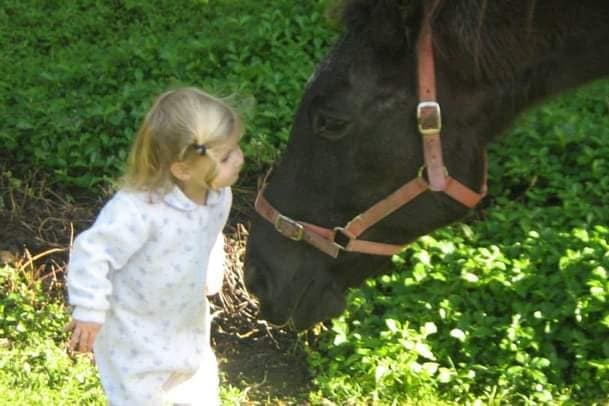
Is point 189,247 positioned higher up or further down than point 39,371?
higher up

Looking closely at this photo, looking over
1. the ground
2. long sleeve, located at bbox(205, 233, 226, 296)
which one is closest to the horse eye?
long sleeve, located at bbox(205, 233, 226, 296)

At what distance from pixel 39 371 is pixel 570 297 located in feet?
→ 6.72

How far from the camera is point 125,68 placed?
6469mm

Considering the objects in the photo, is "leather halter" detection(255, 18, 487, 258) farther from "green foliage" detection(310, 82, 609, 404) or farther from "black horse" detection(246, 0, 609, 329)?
"green foliage" detection(310, 82, 609, 404)

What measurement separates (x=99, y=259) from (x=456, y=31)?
1.11 metres

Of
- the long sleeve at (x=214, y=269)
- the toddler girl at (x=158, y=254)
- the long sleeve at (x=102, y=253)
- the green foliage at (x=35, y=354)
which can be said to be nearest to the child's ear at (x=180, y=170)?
the toddler girl at (x=158, y=254)

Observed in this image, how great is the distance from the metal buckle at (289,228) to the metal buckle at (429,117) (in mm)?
471

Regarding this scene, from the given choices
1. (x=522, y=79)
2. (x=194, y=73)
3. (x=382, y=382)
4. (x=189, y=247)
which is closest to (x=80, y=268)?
(x=189, y=247)

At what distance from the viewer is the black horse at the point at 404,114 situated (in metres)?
2.91

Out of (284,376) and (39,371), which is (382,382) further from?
(39,371)

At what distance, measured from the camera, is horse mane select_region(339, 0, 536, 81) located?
2.86 metres

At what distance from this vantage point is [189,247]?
312cm

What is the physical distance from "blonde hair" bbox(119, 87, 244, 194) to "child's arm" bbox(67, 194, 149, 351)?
95 mm

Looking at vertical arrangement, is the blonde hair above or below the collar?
above
